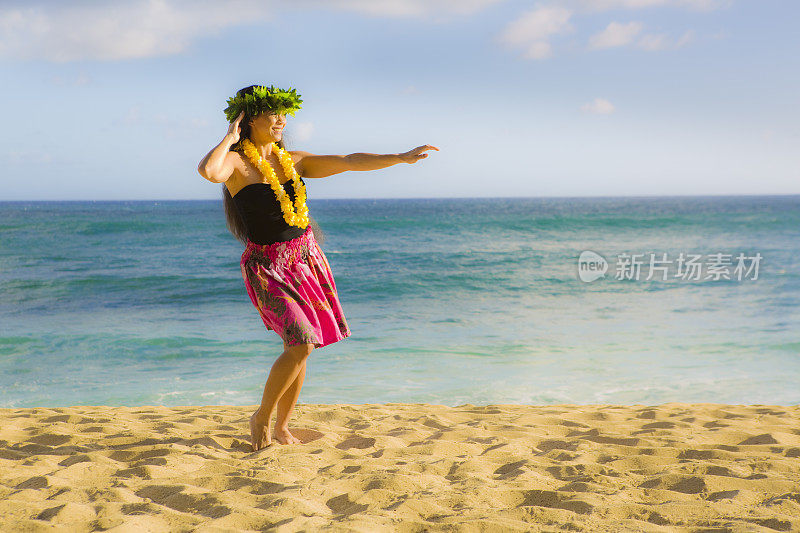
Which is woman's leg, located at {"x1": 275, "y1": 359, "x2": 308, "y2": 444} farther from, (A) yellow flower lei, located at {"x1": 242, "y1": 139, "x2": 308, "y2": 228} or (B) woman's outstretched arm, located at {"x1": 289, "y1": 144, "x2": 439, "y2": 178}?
(B) woman's outstretched arm, located at {"x1": 289, "y1": 144, "x2": 439, "y2": 178}

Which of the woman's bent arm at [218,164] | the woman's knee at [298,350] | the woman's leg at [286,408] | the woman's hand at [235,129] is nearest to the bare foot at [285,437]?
the woman's leg at [286,408]

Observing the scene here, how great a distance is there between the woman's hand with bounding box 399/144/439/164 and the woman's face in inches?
27.0

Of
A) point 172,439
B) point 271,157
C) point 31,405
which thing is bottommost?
point 31,405

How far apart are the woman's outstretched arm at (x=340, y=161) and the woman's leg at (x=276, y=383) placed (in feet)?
3.26

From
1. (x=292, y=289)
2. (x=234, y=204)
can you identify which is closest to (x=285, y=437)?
(x=292, y=289)

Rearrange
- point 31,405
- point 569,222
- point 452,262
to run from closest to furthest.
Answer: point 31,405 < point 452,262 < point 569,222

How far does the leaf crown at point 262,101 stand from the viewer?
3.30 metres

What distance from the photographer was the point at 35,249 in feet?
68.8

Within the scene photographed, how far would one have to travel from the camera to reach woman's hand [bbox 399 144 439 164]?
128 inches

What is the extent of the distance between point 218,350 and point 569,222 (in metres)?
29.5

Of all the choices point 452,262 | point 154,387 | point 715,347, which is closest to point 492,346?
point 715,347

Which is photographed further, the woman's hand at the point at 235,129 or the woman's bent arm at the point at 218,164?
the woman's hand at the point at 235,129

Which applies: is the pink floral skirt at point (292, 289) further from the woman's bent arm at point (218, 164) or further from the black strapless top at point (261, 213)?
the woman's bent arm at point (218, 164)

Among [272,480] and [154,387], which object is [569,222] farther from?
[272,480]
